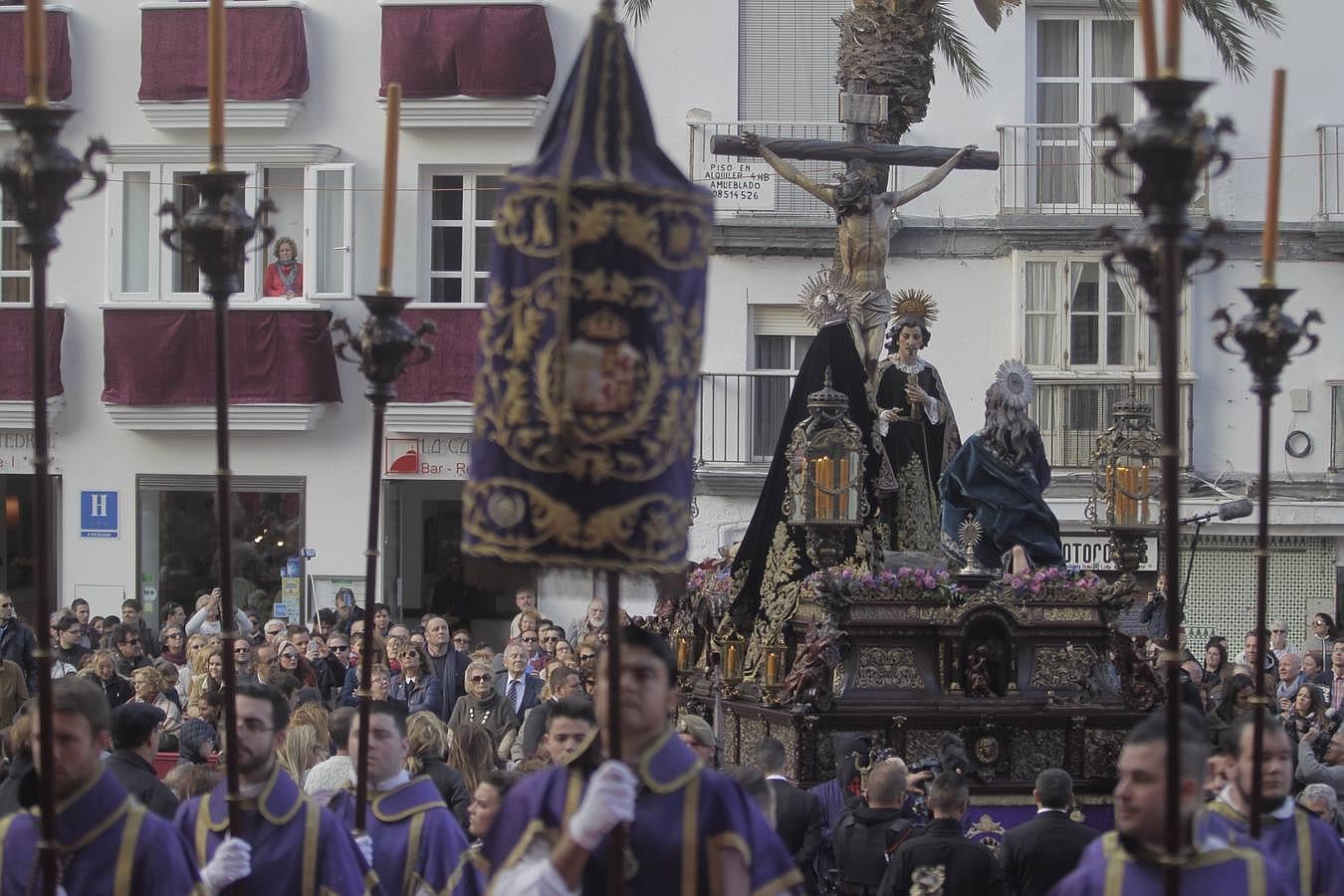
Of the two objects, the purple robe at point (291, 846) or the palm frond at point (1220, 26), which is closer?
the purple robe at point (291, 846)

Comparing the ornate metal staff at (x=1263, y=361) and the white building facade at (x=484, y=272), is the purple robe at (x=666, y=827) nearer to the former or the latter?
the ornate metal staff at (x=1263, y=361)

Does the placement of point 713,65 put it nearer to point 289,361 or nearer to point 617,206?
point 289,361

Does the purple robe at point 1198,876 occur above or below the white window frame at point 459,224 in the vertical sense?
below

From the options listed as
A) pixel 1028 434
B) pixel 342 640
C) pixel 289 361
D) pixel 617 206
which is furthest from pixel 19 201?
pixel 289 361

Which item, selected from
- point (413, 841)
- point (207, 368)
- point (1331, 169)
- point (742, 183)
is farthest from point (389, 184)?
point (1331, 169)

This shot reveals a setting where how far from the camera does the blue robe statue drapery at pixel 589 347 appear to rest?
17.3ft

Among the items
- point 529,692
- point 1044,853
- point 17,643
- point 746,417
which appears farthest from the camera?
point 746,417

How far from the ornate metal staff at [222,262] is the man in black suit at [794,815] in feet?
10.6

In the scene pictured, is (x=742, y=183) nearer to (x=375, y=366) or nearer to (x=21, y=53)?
(x=21, y=53)

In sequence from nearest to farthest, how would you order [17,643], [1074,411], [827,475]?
1. [827,475]
2. [17,643]
3. [1074,411]

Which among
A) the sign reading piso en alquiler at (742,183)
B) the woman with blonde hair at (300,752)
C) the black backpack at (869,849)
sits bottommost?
the black backpack at (869,849)

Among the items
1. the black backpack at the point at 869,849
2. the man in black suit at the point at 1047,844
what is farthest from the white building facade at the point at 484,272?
the man in black suit at the point at 1047,844

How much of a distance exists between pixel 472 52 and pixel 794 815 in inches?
600

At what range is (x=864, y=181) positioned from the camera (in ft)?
44.3
